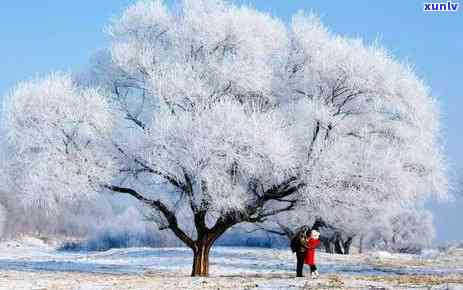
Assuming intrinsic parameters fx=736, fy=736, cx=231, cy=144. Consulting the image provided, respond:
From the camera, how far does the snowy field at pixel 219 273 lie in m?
20.4

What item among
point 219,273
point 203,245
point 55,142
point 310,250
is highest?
point 55,142

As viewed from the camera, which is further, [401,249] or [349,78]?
[401,249]

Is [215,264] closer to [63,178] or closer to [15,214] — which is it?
[63,178]

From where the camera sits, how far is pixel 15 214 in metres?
110

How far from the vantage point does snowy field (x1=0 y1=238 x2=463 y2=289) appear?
2042cm

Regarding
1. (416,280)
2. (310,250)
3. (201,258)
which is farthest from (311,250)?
(201,258)

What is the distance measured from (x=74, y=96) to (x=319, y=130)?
8.79 meters

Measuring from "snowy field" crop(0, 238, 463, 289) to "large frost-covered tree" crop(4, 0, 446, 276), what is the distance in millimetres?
2857

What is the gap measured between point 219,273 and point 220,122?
10662mm

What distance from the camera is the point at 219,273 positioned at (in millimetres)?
32531

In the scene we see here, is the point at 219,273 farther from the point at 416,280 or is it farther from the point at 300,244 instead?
the point at 416,280

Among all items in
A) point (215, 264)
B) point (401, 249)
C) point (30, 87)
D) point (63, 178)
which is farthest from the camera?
point (401, 249)

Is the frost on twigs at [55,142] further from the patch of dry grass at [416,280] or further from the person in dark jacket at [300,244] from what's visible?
the patch of dry grass at [416,280]

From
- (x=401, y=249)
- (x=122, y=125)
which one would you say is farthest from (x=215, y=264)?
(x=401, y=249)
